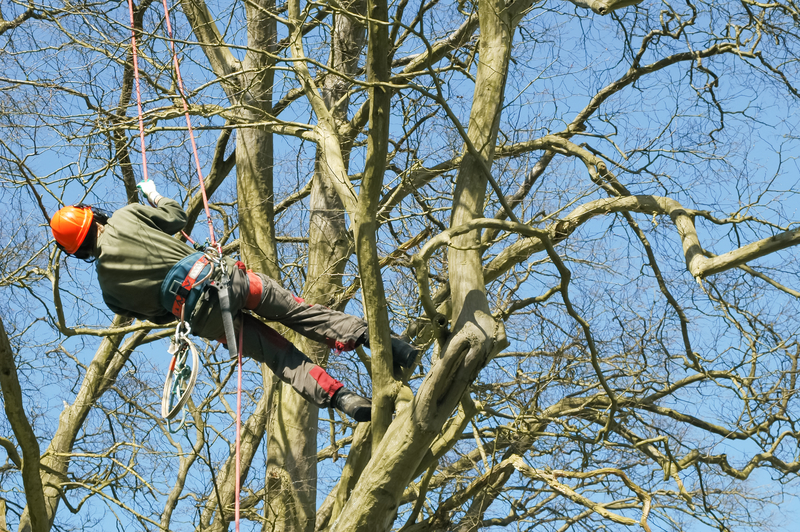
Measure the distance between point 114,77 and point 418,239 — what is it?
2.48m

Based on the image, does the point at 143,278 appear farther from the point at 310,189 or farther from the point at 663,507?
the point at 663,507

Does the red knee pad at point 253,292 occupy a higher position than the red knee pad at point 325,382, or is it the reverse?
the red knee pad at point 253,292

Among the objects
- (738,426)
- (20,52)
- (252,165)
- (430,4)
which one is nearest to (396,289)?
(252,165)

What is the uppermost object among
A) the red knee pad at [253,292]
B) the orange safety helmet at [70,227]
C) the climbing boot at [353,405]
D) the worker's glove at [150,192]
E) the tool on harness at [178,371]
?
the worker's glove at [150,192]

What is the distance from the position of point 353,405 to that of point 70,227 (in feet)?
5.72

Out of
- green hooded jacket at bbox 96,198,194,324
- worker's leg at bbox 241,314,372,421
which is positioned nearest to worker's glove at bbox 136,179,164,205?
green hooded jacket at bbox 96,198,194,324

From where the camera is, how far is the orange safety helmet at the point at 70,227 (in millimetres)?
4387

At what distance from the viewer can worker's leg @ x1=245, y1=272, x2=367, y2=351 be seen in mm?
4512

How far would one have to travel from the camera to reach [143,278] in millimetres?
4457

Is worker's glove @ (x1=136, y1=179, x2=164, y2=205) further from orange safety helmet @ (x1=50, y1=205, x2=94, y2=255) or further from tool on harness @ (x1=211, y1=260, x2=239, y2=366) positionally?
tool on harness @ (x1=211, y1=260, x2=239, y2=366)

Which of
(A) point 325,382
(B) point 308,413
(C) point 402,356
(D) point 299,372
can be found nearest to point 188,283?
(D) point 299,372

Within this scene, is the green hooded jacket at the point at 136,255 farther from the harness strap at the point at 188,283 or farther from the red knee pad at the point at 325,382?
the red knee pad at the point at 325,382

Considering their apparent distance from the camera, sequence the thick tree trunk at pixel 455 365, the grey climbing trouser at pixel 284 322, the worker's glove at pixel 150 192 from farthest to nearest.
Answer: the worker's glove at pixel 150 192 → the grey climbing trouser at pixel 284 322 → the thick tree trunk at pixel 455 365

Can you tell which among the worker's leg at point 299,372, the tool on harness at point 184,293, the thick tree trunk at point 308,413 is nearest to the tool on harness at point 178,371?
the tool on harness at point 184,293
